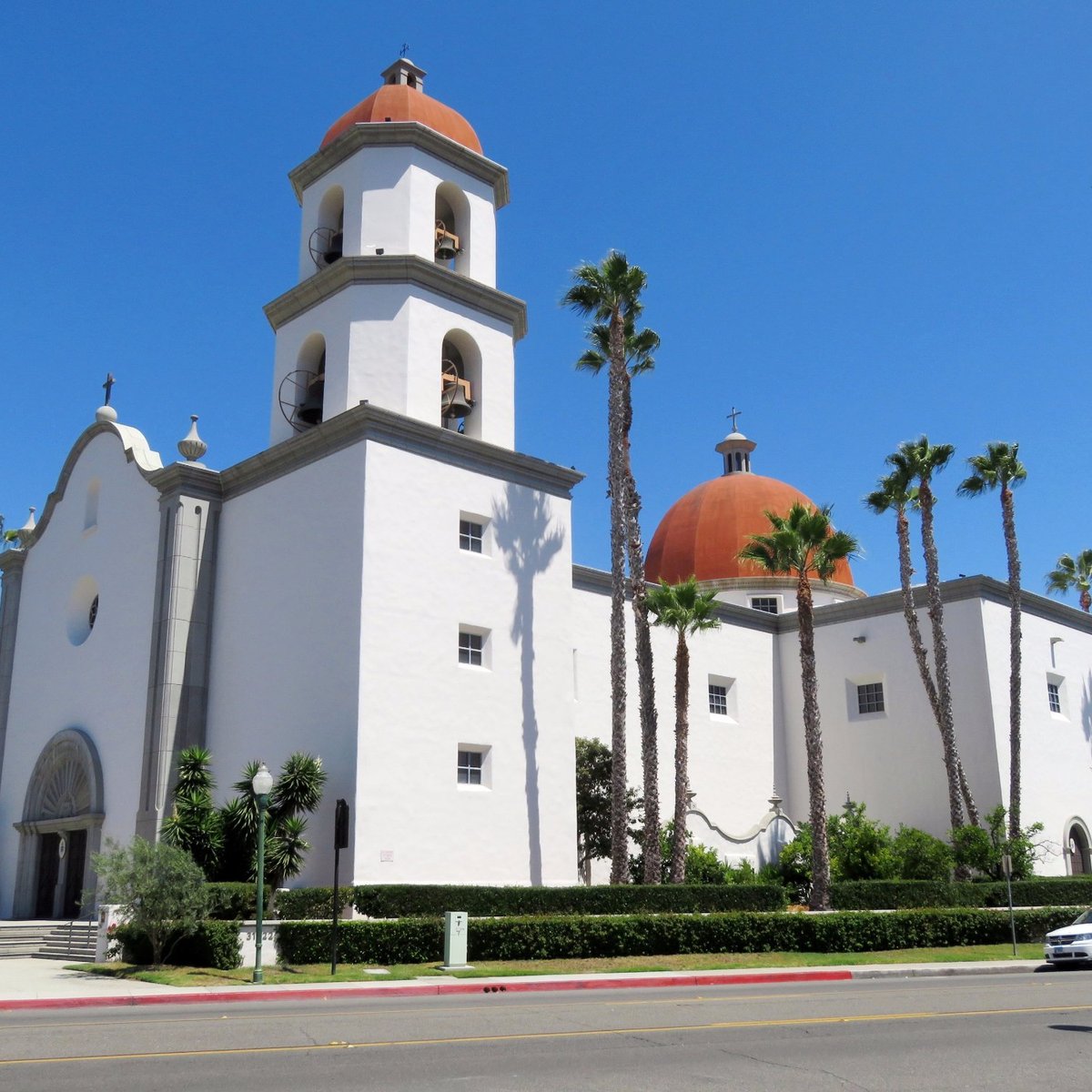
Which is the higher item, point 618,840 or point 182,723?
point 182,723

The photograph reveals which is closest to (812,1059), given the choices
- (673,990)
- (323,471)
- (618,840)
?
(673,990)

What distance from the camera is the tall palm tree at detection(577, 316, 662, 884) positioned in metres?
27.4

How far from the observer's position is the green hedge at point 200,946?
2042 cm

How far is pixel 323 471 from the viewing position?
26.5 m

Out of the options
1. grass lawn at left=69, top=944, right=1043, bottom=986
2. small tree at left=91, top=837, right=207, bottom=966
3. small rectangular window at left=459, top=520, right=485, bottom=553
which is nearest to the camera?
grass lawn at left=69, top=944, right=1043, bottom=986

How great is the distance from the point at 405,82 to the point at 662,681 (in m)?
18.7

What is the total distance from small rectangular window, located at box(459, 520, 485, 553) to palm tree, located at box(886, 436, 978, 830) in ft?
47.6

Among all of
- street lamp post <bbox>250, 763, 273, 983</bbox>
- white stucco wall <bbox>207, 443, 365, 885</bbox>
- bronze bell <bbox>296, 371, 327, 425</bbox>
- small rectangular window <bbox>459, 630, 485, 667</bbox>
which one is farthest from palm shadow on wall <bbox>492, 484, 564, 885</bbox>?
street lamp post <bbox>250, 763, 273, 983</bbox>

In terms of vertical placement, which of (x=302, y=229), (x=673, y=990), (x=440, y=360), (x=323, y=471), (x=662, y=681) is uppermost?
(x=302, y=229)

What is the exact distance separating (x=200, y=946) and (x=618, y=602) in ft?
41.2

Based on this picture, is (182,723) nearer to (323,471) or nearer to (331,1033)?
(323,471)

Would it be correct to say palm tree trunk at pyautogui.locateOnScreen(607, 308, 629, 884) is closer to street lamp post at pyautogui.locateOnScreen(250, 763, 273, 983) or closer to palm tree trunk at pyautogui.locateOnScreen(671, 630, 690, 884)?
palm tree trunk at pyautogui.locateOnScreen(671, 630, 690, 884)

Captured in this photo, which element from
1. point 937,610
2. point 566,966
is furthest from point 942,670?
point 566,966

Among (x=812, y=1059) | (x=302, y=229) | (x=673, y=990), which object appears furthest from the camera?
(x=302, y=229)
